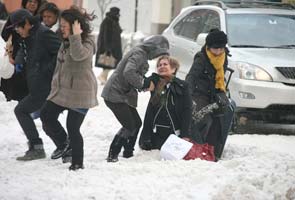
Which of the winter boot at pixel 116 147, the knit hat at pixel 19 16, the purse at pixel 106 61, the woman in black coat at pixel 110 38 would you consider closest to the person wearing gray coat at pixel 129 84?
the winter boot at pixel 116 147

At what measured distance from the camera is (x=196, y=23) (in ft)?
35.8

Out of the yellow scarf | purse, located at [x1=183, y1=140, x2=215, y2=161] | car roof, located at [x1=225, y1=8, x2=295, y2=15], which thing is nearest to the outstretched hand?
purse, located at [x1=183, y1=140, x2=215, y2=161]

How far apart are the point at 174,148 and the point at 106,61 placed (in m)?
7.78

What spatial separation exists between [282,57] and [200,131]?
235cm

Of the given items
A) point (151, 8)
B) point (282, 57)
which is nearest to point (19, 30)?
point (282, 57)

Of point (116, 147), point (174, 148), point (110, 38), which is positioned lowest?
point (110, 38)

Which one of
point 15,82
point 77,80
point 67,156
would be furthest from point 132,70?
point 15,82

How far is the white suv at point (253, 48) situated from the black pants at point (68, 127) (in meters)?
3.00

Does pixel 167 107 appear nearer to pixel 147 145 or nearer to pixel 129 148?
pixel 147 145

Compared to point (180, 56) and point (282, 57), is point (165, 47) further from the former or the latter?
point (180, 56)

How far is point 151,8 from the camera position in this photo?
25922 millimetres

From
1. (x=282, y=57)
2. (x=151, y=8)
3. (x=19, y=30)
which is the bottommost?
(x=151, y=8)

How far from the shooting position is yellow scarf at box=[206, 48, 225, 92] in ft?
24.1

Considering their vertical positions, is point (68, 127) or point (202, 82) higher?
point (202, 82)
